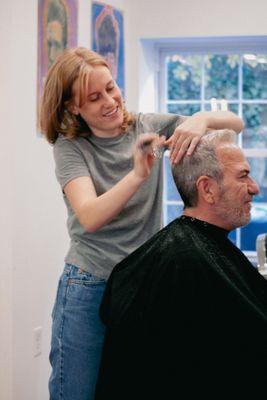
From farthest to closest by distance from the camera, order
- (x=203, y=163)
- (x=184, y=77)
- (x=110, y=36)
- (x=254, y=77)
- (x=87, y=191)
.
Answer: (x=184, y=77) → (x=254, y=77) → (x=110, y=36) → (x=87, y=191) → (x=203, y=163)

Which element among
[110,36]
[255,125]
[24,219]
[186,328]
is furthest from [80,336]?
[255,125]

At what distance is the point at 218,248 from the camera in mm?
1855

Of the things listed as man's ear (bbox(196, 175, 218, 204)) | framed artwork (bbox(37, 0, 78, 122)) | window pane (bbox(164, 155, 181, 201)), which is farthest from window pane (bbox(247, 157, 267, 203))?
man's ear (bbox(196, 175, 218, 204))

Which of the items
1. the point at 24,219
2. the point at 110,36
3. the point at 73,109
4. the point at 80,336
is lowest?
the point at 80,336

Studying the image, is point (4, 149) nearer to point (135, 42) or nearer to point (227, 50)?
point (135, 42)

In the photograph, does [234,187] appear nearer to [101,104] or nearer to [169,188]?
[101,104]

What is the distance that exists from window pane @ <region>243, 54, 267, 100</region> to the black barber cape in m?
2.94

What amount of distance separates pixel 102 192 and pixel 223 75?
112 inches

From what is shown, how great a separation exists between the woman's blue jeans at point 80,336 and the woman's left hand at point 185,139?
1.49ft

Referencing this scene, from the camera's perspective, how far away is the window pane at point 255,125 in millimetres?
4613

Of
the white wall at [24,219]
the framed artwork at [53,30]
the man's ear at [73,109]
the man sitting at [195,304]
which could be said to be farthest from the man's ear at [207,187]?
the framed artwork at [53,30]

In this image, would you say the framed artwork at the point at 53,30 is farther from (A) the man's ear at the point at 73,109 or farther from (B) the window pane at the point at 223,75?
(B) the window pane at the point at 223,75

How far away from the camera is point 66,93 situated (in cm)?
196

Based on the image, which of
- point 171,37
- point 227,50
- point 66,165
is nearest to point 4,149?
point 66,165
